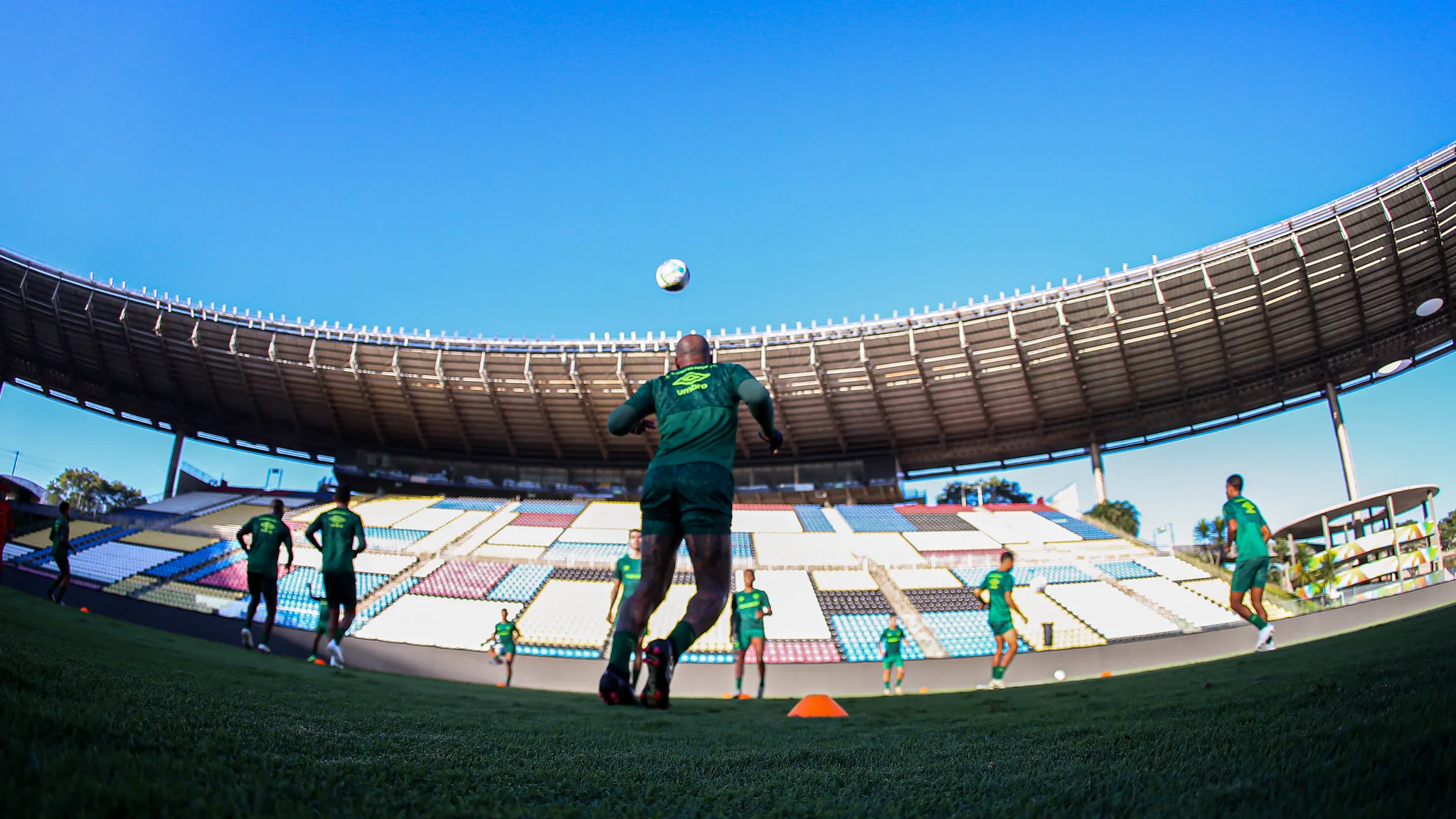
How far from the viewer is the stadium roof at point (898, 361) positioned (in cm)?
2764

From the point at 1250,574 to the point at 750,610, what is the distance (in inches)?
234

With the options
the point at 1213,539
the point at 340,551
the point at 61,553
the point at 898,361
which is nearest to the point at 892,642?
the point at 340,551

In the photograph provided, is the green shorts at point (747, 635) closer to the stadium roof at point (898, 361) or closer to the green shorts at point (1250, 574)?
the green shorts at point (1250, 574)

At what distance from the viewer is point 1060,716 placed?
3.95 m

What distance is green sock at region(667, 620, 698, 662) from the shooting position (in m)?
3.19

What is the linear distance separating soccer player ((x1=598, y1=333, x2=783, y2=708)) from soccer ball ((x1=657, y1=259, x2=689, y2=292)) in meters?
8.19

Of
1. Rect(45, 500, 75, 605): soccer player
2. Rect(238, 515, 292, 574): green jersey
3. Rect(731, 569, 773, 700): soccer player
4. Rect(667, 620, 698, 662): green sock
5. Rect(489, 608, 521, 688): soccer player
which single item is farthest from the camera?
Rect(489, 608, 521, 688): soccer player

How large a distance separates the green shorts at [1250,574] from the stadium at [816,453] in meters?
7.43

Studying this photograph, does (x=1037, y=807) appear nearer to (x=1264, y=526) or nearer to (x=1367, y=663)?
(x=1367, y=663)

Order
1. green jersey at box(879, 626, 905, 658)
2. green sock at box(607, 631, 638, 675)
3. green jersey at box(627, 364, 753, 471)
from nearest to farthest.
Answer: green sock at box(607, 631, 638, 675)
green jersey at box(627, 364, 753, 471)
green jersey at box(879, 626, 905, 658)

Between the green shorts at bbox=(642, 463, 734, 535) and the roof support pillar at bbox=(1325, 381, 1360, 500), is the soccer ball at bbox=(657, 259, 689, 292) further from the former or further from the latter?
the roof support pillar at bbox=(1325, 381, 1360, 500)

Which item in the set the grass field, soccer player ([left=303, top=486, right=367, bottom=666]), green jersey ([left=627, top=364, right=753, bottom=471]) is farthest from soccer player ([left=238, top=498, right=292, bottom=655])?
green jersey ([left=627, top=364, right=753, bottom=471])

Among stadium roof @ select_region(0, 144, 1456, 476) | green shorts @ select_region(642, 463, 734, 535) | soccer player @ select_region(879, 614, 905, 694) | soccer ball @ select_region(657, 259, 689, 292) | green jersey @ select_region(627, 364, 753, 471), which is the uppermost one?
stadium roof @ select_region(0, 144, 1456, 476)

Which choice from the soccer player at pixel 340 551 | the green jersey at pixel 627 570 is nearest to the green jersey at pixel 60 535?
the soccer player at pixel 340 551
